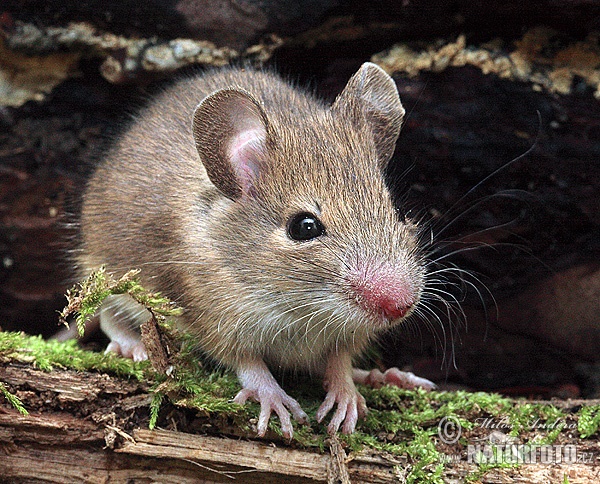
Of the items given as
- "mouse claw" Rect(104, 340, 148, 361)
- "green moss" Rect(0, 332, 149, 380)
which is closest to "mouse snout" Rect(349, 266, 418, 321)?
"green moss" Rect(0, 332, 149, 380)

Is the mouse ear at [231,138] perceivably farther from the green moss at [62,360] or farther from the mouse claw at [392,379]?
the mouse claw at [392,379]

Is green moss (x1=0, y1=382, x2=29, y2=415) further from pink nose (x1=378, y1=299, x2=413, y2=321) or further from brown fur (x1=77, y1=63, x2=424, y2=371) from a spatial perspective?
pink nose (x1=378, y1=299, x2=413, y2=321)

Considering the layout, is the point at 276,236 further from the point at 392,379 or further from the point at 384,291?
the point at 392,379

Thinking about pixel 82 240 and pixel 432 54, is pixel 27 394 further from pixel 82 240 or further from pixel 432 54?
pixel 432 54

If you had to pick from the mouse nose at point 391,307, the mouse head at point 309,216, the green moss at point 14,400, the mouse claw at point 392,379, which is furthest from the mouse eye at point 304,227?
the green moss at point 14,400

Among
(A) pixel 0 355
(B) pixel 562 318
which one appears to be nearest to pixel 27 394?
(A) pixel 0 355

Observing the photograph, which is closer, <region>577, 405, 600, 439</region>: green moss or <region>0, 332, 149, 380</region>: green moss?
<region>0, 332, 149, 380</region>: green moss
